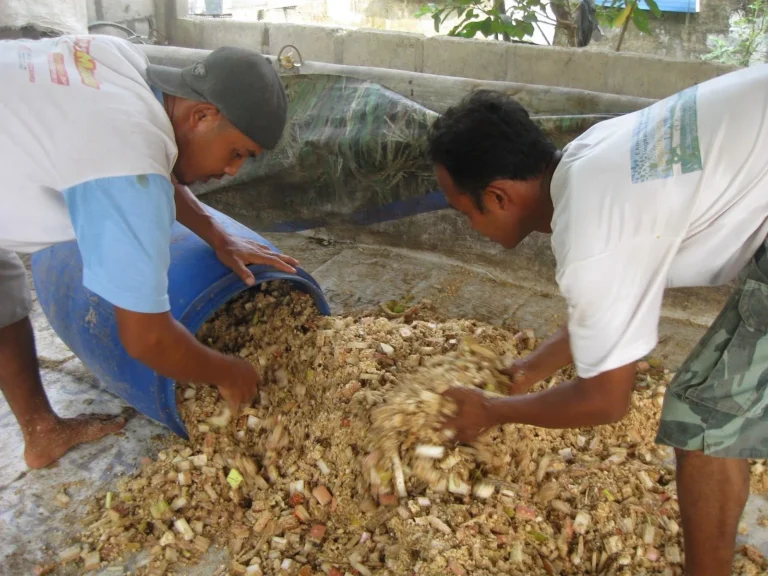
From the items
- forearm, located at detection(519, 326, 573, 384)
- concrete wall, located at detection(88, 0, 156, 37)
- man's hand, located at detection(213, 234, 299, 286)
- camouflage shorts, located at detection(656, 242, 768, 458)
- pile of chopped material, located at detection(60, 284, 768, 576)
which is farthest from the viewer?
concrete wall, located at detection(88, 0, 156, 37)

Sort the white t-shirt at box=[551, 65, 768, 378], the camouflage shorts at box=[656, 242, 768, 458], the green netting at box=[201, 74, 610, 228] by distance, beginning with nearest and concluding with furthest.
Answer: the white t-shirt at box=[551, 65, 768, 378] < the camouflage shorts at box=[656, 242, 768, 458] < the green netting at box=[201, 74, 610, 228]

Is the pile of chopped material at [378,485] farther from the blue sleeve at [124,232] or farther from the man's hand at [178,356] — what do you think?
the blue sleeve at [124,232]

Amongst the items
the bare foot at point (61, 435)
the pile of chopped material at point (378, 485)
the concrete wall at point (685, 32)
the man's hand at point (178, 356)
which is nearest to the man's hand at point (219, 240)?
the pile of chopped material at point (378, 485)

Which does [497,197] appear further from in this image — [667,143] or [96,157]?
[96,157]

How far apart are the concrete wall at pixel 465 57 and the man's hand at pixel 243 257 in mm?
2892

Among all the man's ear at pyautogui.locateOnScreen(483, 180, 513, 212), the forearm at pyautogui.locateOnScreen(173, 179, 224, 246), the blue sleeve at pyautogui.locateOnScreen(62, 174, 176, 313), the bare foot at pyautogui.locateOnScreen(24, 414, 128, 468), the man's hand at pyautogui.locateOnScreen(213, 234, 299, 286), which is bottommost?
the bare foot at pyautogui.locateOnScreen(24, 414, 128, 468)

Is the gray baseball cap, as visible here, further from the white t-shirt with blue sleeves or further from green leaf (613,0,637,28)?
green leaf (613,0,637,28)

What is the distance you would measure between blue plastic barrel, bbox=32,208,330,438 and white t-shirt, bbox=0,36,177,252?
1.93ft

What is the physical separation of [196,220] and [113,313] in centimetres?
42

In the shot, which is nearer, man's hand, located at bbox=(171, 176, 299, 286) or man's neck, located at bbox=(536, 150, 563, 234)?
man's neck, located at bbox=(536, 150, 563, 234)

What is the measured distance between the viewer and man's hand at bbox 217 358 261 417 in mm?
1968

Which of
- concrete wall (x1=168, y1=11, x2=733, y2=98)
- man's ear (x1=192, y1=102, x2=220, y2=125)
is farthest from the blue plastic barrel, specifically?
concrete wall (x1=168, y1=11, x2=733, y2=98)

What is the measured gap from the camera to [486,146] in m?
1.52

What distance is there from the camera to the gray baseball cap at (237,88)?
159 centimetres
